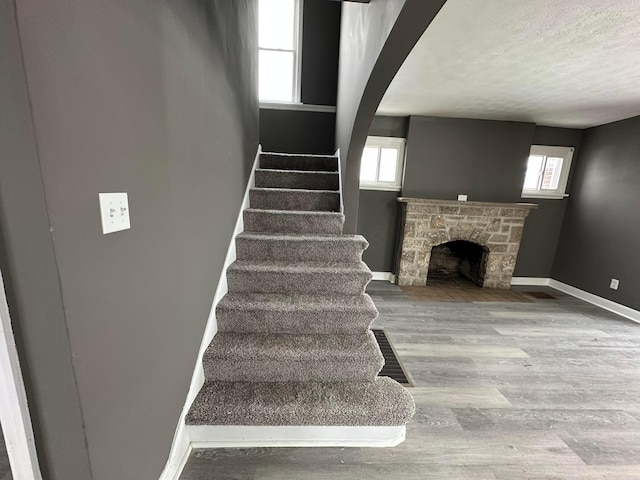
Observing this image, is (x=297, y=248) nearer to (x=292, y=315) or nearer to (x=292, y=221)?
(x=292, y=221)

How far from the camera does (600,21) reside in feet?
4.89

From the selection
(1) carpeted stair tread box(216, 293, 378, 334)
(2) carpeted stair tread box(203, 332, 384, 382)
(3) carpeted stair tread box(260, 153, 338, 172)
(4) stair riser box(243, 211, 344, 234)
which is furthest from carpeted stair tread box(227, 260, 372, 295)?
(3) carpeted stair tread box(260, 153, 338, 172)

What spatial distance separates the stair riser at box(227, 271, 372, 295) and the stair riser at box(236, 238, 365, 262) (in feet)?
0.83

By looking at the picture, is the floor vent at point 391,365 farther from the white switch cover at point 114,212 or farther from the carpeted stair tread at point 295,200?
the white switch cover at point 114,212

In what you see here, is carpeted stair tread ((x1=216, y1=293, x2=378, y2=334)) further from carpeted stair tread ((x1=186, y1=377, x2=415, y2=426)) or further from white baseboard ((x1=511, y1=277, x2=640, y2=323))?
white baseboard ((x1=511, y1=277, x2=640, y2=323))

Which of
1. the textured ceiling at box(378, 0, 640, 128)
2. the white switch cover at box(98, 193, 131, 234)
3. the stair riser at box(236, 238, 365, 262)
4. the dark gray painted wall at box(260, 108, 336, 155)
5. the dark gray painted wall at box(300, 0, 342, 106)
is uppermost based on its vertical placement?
the dark gray painted wall at box(300, 0, 342, 106)

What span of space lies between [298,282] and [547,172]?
4393 millimetres

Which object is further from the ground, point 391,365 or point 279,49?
point 279,49

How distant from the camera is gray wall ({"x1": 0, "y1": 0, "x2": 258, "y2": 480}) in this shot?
0.55 metres

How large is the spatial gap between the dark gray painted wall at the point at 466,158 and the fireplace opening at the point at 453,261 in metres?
0.90

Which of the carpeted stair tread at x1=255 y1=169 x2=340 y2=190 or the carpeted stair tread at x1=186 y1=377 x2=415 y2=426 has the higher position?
the carpeted stair tread at x1=255 y1=169 x2=340 y2=190

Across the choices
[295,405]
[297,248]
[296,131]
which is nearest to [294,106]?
[296,131]

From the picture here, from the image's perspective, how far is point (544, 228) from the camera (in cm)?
409

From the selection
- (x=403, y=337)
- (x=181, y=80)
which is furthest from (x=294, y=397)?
(x=181, y=80)
